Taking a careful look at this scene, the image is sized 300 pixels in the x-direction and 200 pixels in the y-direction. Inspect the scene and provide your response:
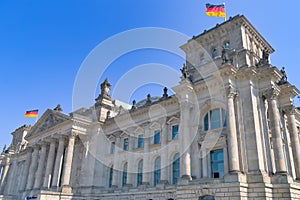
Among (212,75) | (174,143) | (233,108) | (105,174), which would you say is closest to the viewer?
(233,108)

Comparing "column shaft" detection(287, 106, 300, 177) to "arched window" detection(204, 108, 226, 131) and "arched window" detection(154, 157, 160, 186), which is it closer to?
"arched window" detection(204, 108, 226, 131)

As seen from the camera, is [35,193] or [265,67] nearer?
[265,67]

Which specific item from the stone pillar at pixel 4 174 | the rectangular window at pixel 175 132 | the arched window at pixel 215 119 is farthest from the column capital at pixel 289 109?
the stone pillar at pixel 4 174

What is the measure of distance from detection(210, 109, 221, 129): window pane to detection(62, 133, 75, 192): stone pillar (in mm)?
21231

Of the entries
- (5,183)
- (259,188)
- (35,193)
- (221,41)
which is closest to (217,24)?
(221,41)

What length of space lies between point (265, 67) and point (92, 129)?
26738 mm

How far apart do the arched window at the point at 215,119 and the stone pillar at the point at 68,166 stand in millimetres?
20559

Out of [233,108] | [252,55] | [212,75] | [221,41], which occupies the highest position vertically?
[221,41]

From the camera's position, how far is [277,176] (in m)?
21.7

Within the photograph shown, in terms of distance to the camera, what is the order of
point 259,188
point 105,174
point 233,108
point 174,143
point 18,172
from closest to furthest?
1. point 259,188
2. point 233,108
3. point 174,143
4. point 105,174
5. point 18,172

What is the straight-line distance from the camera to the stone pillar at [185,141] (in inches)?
986

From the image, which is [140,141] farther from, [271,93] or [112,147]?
[271,93]

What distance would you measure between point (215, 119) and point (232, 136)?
3847 millimetres

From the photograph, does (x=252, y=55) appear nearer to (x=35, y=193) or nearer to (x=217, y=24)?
(x=217, y=24)
